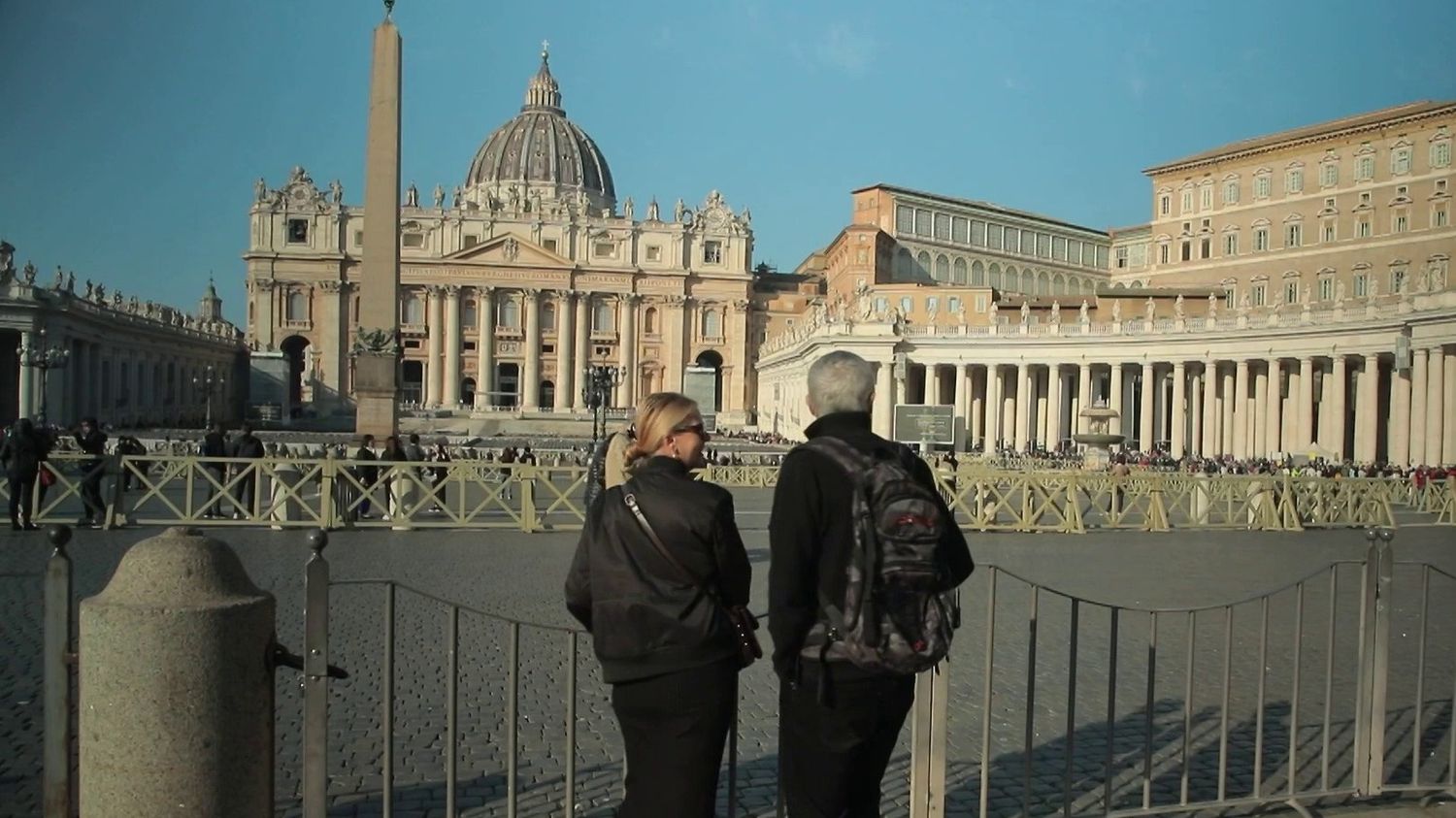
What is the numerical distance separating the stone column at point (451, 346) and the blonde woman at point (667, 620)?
87481 millimetres

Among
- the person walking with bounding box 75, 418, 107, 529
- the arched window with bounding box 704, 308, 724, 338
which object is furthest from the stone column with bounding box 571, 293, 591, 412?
the person walking with bounding box 75, 418, 107, 529

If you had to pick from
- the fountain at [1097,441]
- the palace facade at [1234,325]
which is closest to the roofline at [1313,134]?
the palace facade at [1234,325]

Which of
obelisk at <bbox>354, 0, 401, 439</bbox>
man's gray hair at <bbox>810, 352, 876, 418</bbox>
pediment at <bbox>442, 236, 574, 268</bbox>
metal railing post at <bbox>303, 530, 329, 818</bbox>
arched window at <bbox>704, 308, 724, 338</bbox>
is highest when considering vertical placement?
pediment at <bbox>442, 236, 574, 268</bbox>

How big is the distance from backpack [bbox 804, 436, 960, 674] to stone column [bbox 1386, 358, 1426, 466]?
122ft

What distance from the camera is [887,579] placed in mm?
3254

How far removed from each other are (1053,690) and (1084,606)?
3488mm

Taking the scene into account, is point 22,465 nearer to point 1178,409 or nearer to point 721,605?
point 721,605

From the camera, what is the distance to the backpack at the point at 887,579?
10.6ft

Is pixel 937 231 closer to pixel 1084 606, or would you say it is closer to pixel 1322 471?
pixel 1322 471

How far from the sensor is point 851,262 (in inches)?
3066

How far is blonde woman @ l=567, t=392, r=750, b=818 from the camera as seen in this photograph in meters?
3.27

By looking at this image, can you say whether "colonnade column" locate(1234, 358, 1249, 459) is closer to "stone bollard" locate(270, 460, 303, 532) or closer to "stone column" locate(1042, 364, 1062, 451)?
"stone column" locate(1042, 364, 1062, 451)

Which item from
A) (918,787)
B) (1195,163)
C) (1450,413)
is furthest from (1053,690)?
(1195,163)

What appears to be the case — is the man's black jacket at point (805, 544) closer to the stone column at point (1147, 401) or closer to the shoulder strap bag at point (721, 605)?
the shoulder strap bag at point (721, 605)
